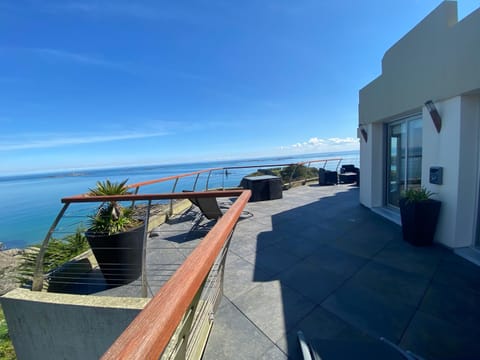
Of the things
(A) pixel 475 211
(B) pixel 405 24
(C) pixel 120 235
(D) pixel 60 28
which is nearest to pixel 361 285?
(A) pixel 475 211

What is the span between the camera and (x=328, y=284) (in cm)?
211

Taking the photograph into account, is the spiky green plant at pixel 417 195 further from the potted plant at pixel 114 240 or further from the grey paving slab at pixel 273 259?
the potted plant at pixel 114 240

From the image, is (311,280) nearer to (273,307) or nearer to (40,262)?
(273,307)

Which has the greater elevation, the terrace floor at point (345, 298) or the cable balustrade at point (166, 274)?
the cable balustrade at point (166, 274)

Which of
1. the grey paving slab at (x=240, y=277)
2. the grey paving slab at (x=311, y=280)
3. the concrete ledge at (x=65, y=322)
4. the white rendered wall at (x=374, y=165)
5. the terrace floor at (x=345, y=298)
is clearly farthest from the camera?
the white rendered wall at (x=374, y=165)

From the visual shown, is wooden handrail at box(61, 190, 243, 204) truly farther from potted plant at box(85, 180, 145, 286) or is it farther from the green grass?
the green grass

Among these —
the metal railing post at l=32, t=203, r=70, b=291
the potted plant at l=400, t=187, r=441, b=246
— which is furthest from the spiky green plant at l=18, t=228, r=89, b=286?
the potted plant at l=400, t=187, r=441, b=246

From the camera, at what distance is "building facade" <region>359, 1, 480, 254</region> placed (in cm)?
248

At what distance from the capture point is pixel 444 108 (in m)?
2.76

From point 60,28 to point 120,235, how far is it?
18.0 ft

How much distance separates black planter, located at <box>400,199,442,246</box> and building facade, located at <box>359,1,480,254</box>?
13cm

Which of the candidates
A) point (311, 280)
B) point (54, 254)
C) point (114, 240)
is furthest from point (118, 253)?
point (311, 280)

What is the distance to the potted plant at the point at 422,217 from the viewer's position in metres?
2.80

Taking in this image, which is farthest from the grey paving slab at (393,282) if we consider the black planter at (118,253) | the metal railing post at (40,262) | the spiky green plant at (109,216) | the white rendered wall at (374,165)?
the metal railing post at (40,262)
